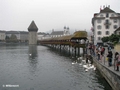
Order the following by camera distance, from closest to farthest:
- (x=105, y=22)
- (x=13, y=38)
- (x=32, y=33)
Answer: (x=105, y=22) < (x=32, y=33) < (x=13, y=38)

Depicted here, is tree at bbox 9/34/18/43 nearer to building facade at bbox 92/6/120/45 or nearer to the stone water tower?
the stone water tower

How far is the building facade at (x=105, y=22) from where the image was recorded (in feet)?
201

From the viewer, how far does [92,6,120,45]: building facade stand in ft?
201

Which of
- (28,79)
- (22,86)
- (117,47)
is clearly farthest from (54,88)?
(117,47)

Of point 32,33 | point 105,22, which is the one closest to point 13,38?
point 32,33

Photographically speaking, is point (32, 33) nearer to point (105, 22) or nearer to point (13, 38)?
point (105, 22)

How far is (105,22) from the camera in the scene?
61.6m

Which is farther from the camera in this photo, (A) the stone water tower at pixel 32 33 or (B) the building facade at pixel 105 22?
(A) the stone water tower at pixel 32 33

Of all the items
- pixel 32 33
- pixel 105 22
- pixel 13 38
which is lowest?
pixel 13 38

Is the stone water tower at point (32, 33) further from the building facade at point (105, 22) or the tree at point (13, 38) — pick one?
the building facade at point (105, 22)

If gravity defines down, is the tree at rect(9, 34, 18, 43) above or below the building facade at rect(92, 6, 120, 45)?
below

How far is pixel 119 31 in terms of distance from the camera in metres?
52.4

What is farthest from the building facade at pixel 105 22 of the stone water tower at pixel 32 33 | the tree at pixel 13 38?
the tree at pixel 13 38

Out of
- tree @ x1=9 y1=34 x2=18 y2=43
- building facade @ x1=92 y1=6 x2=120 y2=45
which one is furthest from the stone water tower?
building facade @ x1=92 y1=6 x2=120 y2=45
